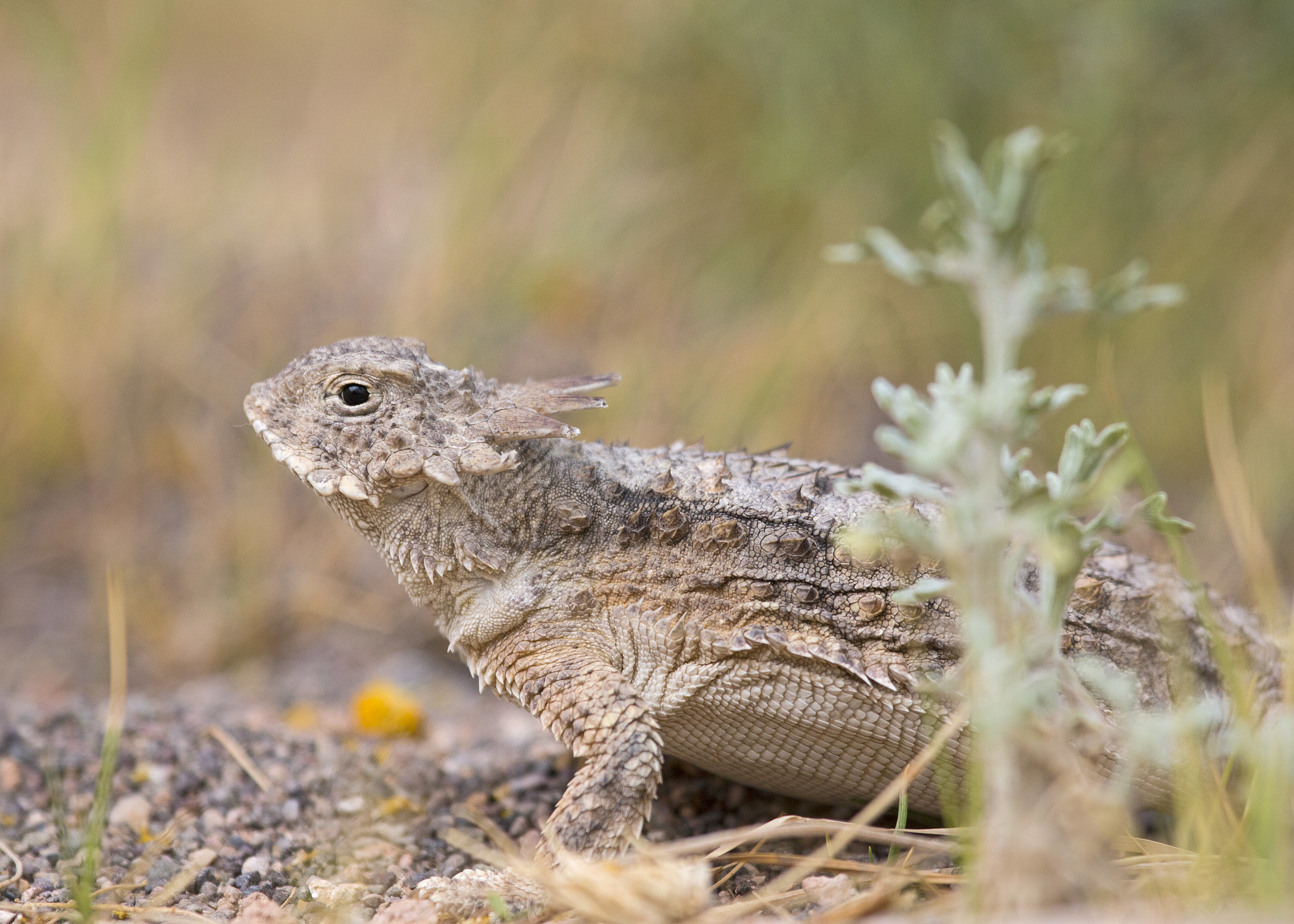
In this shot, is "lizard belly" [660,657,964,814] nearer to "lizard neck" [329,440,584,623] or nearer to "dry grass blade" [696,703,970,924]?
"dry grass blade" [696,703,970,924]

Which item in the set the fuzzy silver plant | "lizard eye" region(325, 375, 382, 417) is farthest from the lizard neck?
the fuzzy silver plant

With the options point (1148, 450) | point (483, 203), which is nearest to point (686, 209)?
point (483, 203)

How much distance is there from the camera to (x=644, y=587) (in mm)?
2828

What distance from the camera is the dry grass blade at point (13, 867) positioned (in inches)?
107

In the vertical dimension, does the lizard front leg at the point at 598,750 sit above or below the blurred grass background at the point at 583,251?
below

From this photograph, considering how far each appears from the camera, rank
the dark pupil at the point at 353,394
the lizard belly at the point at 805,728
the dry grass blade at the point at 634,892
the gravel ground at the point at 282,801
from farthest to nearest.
A: the dark pupil at the point at 353,394
the gravel ground at the point at 282,801
the lizard belly at the point at 805,728
the dry grass blade at the point at 634,892

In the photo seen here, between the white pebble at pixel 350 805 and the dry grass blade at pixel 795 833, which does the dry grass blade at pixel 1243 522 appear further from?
the white pebble at pixel 350 805

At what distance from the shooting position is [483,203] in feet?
20.4

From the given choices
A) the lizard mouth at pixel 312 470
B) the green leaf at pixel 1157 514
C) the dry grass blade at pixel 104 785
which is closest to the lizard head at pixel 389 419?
the lizard mouth at pixel 312 470

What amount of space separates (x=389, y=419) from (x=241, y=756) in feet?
4.26

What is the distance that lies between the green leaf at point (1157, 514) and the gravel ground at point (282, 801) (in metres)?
1.27

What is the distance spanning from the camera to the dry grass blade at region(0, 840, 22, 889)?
2.71 m

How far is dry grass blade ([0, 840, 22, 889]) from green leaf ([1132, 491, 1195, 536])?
275cm

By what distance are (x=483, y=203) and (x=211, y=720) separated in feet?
11.3
